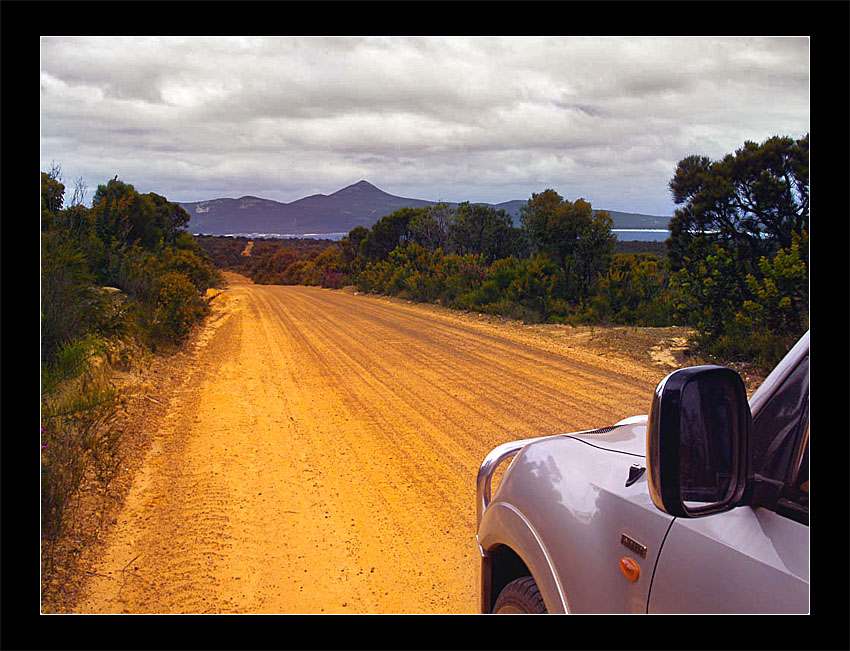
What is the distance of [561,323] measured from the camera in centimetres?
1769

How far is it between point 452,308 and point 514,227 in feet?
29.8

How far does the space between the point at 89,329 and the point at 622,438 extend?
9558 millimetres

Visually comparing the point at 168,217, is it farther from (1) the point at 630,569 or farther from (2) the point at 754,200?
(1) the point at 630,569

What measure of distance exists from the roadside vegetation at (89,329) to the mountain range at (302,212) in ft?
69.9

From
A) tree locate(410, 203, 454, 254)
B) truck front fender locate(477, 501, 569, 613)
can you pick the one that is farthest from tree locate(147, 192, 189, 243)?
truck front fender locate(477, 501, 569, 613)

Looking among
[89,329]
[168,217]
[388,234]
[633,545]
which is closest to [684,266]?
[89,329]

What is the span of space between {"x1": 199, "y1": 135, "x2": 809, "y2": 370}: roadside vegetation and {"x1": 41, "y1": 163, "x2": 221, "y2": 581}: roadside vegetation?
921 centimetres

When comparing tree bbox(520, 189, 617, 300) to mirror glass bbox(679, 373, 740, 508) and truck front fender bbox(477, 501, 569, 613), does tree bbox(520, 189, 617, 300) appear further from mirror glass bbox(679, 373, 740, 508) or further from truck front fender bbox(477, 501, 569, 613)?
mirror glass bbox(679, 373, 740, 508)

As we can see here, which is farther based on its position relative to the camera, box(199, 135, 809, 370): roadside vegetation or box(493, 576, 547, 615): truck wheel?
box(199, 135, 809, 370): roadside vegetation

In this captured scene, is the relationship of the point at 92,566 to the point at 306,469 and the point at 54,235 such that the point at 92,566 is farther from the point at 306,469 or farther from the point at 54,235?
the point at 54,235

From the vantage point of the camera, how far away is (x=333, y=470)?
631 centimetres

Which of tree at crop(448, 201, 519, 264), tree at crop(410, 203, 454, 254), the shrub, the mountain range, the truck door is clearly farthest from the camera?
the mountain range

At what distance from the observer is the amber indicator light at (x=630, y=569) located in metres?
1.89

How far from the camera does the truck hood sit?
2375mm
